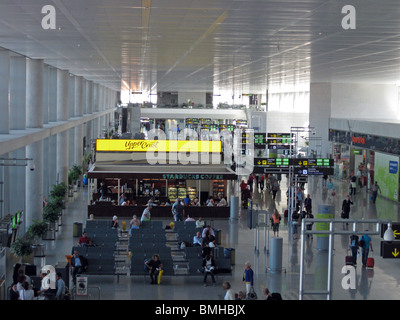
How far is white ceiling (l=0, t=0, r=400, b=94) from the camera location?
1173 cm

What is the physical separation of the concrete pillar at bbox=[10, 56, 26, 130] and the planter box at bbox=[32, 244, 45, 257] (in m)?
5.77

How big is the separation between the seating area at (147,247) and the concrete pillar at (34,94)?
19.7ft

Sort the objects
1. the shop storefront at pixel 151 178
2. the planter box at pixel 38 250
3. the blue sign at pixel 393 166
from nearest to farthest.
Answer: the planter box at pixel 38 250 → the shop storefront at pixel 151 178 → the blue sign at pixel 393 166

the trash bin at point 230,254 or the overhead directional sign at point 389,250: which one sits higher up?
the overhead directional sign at point 389,250

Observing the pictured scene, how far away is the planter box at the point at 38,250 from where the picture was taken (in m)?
18.5

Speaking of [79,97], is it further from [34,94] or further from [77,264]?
[77,264]

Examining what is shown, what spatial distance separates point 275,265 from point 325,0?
850cm

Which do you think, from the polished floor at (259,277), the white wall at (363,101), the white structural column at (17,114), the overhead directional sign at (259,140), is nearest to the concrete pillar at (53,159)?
the polished floor at (259,277)

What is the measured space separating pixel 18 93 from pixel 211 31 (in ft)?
33.8

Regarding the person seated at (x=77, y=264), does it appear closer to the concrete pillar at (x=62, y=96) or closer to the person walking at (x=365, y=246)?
the person walking at (x=365, y=246)

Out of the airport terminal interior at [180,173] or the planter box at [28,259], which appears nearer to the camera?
the airport terminal interior at [180,173]

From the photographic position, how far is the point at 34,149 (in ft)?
79.8

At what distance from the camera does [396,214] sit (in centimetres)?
2811

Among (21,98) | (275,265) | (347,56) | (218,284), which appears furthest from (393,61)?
(21,98)
